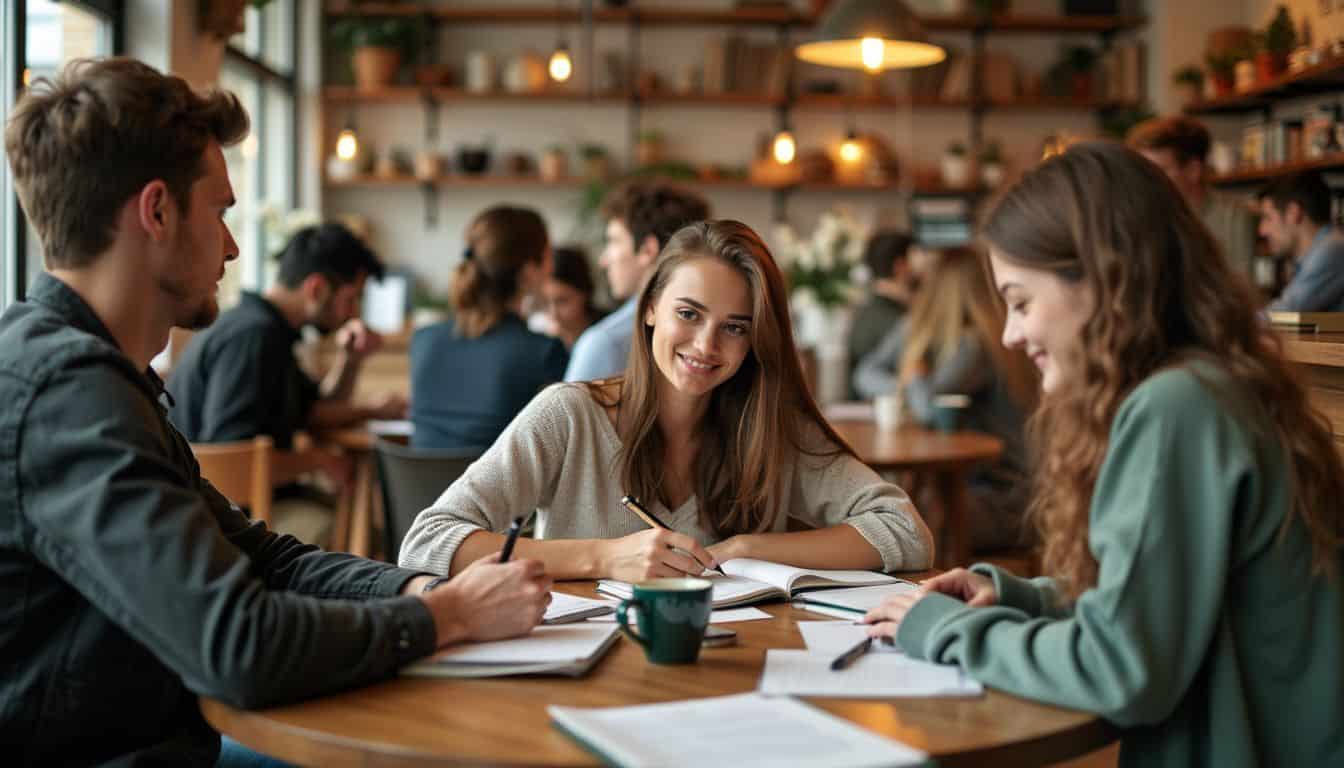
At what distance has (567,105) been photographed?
23.2 feet

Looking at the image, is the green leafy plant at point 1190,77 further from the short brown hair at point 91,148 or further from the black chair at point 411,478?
the short brown hair at point 91,148

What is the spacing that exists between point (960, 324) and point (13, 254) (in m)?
2.92

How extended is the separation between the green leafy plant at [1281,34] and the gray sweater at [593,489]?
450 cm

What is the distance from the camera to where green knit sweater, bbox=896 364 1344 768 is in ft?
3.84

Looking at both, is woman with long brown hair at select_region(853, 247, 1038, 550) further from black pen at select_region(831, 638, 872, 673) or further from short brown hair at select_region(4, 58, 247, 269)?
short brown hair at select_region(4, 58, 247, 269)

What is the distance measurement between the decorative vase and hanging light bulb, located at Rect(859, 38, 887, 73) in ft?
11.2

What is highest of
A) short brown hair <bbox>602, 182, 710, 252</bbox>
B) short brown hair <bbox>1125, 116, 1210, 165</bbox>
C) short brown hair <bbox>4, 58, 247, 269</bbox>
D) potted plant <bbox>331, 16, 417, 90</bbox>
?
potted plant <bbox>331, 16, 417, 90</bbox>

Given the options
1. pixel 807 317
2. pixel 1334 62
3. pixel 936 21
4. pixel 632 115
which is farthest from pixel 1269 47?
pixel 632 115

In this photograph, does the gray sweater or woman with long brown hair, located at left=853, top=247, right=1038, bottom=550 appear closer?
the gray sweater

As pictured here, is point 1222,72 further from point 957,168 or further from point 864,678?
point 864,678

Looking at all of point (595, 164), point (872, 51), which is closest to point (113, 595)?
point (872, 51)

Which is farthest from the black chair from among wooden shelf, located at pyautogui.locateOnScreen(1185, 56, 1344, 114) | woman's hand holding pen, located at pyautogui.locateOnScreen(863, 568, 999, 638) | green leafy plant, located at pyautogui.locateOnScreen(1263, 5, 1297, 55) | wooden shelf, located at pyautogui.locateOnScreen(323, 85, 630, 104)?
green leafy plant, located at pyautogui.locateOnScreen(1263, 5, 1297, 55)

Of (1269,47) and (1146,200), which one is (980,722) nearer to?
→ (1146,200)

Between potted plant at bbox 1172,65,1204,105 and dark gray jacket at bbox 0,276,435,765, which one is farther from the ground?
potted plant at bbox 1172,65,1204,105
